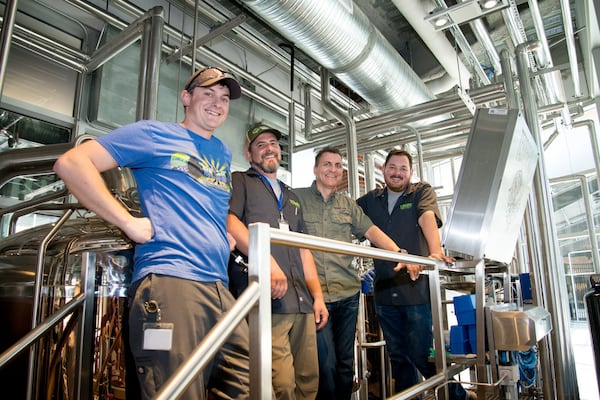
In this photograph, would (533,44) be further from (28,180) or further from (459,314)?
(28,180)

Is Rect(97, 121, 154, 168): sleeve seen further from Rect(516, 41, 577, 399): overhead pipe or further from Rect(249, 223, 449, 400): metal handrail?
Rect(516, 41, 577, 399): overhead pipe

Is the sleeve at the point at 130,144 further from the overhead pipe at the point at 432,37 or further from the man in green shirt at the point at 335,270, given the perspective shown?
the overhead pipe at the point at 432,37

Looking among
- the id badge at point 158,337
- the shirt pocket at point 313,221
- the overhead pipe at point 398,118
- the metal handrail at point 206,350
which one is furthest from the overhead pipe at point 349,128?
the metal handrail at point 206,350

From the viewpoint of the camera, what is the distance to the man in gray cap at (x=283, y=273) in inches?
58.7

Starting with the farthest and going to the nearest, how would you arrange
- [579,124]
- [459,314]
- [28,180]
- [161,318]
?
[579,124], [28,180], [459,314], [161,318]

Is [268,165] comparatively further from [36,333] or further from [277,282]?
[36,333]

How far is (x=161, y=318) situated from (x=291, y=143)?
347 centimetres

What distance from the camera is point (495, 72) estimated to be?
433 cm

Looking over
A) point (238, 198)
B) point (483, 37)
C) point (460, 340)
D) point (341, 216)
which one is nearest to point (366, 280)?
point (341, 216)

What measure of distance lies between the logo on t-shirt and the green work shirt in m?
0.74

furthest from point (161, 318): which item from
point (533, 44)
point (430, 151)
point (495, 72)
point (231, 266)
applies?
point (430, 151)

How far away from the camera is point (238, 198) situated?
165 cm

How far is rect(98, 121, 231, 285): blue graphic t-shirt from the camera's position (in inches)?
44.2

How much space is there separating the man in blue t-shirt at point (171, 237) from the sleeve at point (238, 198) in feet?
0.85
